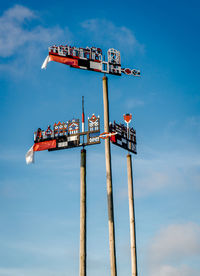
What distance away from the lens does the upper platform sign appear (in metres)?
26.9

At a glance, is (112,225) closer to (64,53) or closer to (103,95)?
(103,95)

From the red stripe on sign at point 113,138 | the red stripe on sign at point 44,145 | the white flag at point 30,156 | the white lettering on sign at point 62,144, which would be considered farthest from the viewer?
the white flag at point 30,156

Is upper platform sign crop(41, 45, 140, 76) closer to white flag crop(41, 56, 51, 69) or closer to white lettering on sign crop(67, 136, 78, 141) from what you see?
white flag crop(41, 56, 51, 69)

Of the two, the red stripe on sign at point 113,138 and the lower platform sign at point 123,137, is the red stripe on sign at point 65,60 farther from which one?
the red stripe on sign at point 113,138

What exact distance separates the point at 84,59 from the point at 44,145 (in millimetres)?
5450

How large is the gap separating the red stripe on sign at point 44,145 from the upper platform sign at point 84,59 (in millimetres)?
4356

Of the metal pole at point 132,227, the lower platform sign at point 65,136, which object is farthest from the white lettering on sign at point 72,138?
the metal pole at point 132,227

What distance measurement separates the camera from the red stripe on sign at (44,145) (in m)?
27.9

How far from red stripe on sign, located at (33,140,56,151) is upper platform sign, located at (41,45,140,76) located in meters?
4.36

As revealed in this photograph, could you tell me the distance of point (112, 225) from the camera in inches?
933

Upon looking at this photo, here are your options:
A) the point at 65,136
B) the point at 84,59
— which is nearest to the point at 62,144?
the point at 65,136

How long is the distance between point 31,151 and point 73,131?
3059 mm

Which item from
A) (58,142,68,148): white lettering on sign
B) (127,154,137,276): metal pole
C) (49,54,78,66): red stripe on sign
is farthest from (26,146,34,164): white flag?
(127,154,137,276): metal pole

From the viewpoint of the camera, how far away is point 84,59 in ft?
89.4
